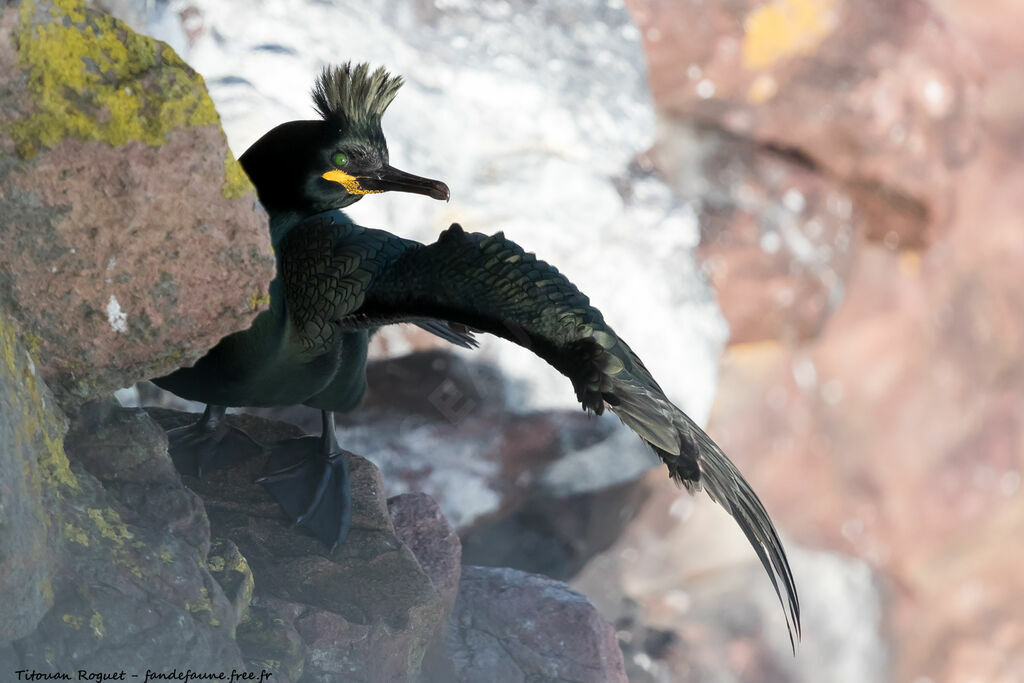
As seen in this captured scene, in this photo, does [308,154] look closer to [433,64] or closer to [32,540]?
[32,540]

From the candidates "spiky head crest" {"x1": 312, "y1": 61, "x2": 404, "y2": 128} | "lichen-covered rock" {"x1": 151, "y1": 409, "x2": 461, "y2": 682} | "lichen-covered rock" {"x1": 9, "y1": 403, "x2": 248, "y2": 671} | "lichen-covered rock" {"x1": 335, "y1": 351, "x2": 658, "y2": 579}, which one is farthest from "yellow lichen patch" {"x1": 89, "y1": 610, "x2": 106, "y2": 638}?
"lichen-covered rock" {"x1": 335, "y1": 351, "x2": 658, "y2": 579}

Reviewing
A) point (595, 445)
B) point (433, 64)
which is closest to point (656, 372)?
point (595, 445)

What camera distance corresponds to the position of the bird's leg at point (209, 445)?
2254 millimetres

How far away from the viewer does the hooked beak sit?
2.05m

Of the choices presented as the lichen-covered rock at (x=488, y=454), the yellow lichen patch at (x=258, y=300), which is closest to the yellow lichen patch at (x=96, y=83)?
the yellow lichen patch at (x=258, y=300)

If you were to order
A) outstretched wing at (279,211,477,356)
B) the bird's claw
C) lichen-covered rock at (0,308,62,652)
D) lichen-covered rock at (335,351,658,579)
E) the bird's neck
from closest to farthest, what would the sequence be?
lichen-covered rock at (0,308,62,652) → outstretched wing at (279,211,477,356) → the bird's neck → the bird's claw → lichen-covered rock at (335,351,658,579)

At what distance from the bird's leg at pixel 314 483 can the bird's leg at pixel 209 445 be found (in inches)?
2.8

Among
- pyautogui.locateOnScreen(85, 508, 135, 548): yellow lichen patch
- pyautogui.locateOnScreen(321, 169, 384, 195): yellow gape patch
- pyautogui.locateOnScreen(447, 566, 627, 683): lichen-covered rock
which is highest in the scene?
pyautogui.locateOnScreen(321, 169, 384, 195): yellow gape patch

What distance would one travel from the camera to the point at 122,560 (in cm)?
169

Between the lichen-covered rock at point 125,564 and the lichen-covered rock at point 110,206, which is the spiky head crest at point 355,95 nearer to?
the lichen-covered rock at point 110,206

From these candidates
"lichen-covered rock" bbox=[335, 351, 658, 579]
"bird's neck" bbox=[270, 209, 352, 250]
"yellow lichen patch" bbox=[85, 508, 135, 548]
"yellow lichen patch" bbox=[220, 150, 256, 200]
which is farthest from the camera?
"lichen-covered rock" bbox=[335, 351, 658, 579]

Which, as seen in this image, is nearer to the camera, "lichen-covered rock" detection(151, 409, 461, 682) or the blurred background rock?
"lichen-covered rock" detection(151, 409, 461, 682)

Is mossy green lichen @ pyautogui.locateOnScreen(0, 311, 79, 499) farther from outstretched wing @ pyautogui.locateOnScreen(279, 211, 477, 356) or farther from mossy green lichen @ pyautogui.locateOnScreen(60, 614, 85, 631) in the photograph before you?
outstretched wing @ pyautogui.locateOnScreen(279, 211, 477, 356)

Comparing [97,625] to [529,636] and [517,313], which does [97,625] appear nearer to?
[517,313]
